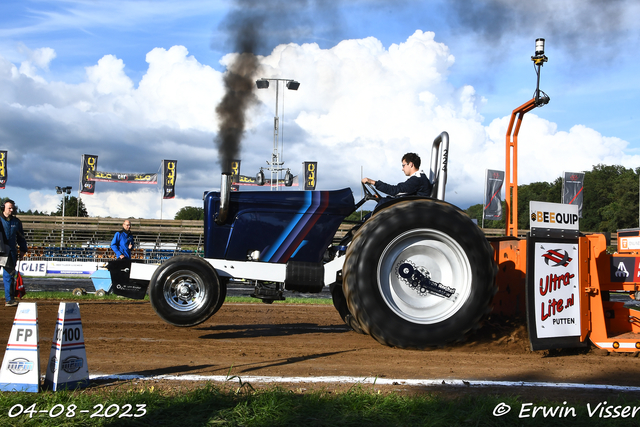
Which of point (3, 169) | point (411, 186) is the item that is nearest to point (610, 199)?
point (3, 169)

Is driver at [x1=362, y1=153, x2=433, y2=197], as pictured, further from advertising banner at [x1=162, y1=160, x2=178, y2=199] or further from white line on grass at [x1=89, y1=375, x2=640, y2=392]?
advertising banner at [x1=162, y1=160, x2=178, y2=199]

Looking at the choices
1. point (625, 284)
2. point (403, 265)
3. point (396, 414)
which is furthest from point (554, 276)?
point (396, 414)

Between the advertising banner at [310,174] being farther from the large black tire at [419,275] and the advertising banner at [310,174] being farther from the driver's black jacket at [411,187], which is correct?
the large black tire at [419,275]

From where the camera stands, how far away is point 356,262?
378 cm

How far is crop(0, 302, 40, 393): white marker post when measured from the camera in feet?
10.0

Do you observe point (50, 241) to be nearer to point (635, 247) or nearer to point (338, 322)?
point (338, 322)

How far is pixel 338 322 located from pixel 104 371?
3.98 metres

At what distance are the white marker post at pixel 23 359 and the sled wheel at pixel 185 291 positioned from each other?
5.70ft

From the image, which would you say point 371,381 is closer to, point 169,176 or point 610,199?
point 169,176

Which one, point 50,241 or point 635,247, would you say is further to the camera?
point 50,241

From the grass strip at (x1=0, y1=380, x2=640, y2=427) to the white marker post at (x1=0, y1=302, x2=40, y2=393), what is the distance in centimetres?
14

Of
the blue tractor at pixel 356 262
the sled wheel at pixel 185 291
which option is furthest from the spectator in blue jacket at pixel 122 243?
the sled wheel at pixel 185 291

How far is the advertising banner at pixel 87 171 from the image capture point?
30.0 m

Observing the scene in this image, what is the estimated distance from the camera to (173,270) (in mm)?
5055
